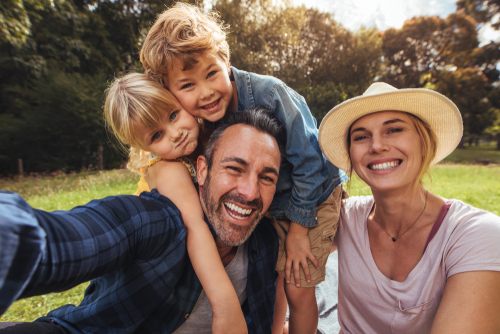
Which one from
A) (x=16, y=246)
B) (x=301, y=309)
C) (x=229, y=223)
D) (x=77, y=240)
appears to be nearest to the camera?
(x=16, y=246)

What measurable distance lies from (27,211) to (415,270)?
2.11m

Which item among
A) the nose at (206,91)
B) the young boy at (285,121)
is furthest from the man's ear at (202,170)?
the nose at (206,91)

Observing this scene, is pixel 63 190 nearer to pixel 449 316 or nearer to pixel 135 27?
pixel 449 316

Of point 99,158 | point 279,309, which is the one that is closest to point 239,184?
point 279,309

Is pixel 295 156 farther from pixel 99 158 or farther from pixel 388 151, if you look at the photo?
pixel 99 158

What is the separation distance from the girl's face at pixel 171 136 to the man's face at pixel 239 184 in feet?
0.97

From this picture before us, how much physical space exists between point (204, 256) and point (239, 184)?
55 cm

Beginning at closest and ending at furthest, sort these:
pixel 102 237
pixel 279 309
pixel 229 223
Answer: pixel 102 237 < pixel 229 223 < pixel 279 309

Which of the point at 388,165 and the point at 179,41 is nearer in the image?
the point at 388,165

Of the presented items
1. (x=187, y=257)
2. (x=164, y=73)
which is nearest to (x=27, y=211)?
(x=187, y=257)

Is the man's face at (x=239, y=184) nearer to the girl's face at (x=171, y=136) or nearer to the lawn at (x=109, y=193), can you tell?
the girl's face at (x=171, y=136)

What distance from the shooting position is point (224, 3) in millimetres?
16000

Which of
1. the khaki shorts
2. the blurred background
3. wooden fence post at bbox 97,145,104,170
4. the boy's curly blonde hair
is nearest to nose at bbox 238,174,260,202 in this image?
the khaki shorts

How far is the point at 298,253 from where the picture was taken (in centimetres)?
240
